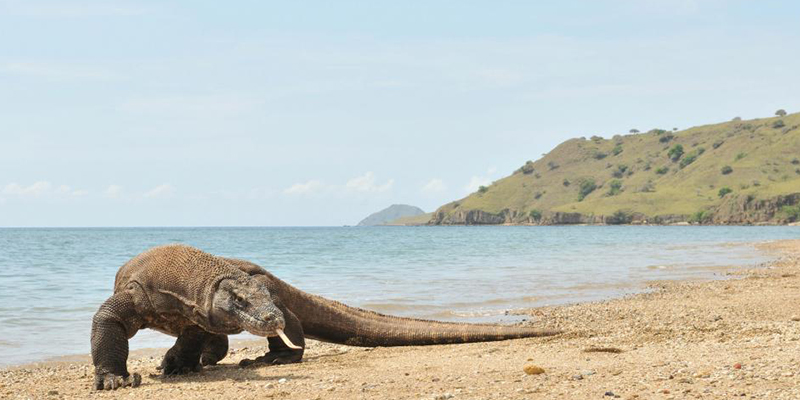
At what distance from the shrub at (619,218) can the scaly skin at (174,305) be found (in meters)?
187

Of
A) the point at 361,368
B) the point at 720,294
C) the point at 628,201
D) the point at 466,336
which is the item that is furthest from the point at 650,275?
the point at 628,201

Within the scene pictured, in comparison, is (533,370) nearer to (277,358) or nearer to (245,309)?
(245,309)

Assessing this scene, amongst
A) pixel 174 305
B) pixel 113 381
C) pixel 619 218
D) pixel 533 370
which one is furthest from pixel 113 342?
pixel 619 218

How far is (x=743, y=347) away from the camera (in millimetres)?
9500

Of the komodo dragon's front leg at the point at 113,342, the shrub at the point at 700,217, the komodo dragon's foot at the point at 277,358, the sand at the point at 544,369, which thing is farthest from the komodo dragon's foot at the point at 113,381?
the shrub at the point at 700,217

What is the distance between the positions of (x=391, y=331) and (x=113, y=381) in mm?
4392

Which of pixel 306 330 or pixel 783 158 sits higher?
pixel 783 158

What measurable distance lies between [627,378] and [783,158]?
198 meters

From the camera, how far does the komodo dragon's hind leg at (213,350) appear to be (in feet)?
34.4

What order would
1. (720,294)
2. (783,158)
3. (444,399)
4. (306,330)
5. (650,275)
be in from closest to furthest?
1. (444,399)
2. (306,330)
3. (720,294)
4. (650,275)
5. (783,158)

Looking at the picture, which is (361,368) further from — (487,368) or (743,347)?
(743,347)

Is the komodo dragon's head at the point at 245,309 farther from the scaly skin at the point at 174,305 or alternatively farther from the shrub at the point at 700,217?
the shrub at the point at 700,217

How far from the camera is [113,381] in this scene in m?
9.01

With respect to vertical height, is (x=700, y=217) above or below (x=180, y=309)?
above
